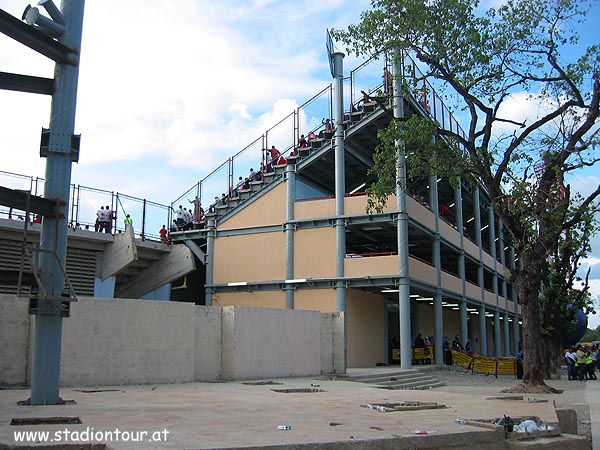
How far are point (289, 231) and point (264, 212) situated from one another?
182cm

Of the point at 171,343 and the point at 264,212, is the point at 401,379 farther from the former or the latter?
the point at 264,212

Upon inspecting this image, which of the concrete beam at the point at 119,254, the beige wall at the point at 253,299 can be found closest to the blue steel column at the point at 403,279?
the beige wall at the point at 253,299

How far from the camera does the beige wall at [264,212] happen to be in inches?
1169

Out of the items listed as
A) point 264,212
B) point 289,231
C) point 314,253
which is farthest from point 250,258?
point 314,253

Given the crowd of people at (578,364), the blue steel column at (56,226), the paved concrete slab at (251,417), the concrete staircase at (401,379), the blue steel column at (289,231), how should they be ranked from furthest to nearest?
the blue steel column at (289,231)
the crowd of people at (578,364)
the concrete staircase at (401,379)
the blue steel column at (56,226)
the paved concrete slab at (251,417)

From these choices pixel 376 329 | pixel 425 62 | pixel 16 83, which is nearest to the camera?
pixel 16 83

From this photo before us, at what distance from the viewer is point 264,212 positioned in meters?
30.0

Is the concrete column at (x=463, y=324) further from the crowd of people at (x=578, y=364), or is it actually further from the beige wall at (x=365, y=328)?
the crowd of people at (x=578, y=364)

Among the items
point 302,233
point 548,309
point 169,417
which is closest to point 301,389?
point 169,417

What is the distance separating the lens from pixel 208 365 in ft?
58.3

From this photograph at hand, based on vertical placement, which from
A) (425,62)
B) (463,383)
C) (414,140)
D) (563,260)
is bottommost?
(463,383)

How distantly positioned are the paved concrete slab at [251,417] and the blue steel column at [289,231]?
14.6m

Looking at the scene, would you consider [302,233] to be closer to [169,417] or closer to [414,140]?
[414,140]

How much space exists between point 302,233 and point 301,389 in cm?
1396
